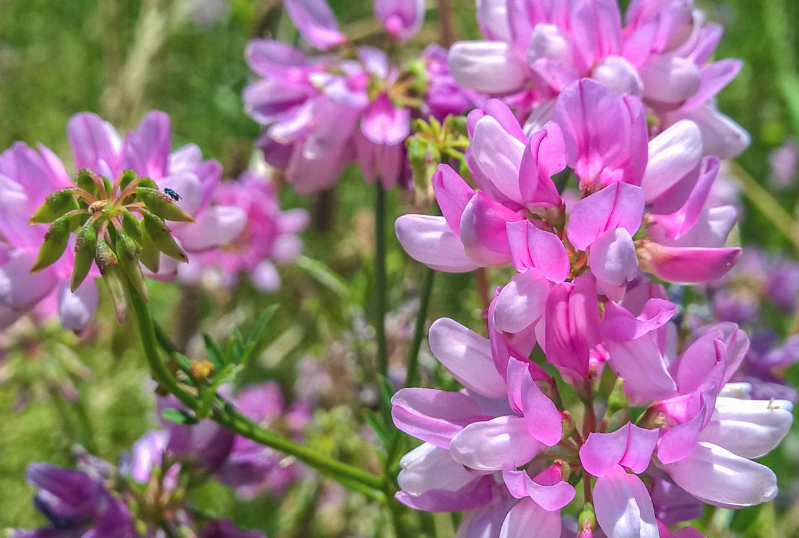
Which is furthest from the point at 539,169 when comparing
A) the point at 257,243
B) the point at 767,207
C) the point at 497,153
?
the point at 767,207

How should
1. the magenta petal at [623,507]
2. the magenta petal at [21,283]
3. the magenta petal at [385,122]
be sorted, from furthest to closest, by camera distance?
1. the magenta petal at [385,122]
2. the magenta petal at [21,283]
3. the magenta petal at [623,507]

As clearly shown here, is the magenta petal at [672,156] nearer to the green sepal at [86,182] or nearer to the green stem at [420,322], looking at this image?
the green stem at [420,322]

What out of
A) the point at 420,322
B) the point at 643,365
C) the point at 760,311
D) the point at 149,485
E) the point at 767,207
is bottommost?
the point at 760,311

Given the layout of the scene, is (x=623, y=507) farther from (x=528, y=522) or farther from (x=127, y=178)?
(x=127, y=178)

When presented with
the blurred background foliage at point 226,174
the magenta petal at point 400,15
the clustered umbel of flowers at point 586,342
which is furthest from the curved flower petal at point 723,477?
the magenta petal at point 400,15

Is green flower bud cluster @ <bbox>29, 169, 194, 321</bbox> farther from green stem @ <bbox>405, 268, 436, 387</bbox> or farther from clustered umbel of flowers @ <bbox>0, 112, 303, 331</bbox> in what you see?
green stem @ <bbox>405, 268, 436, 387</bbox>

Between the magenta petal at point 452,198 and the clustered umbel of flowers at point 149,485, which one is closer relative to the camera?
the magenta petal at point 452,198

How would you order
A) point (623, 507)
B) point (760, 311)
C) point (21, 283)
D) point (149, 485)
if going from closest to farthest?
point (623, 507) < point (21, 283) < point (149, 485) < point (760, 311)
